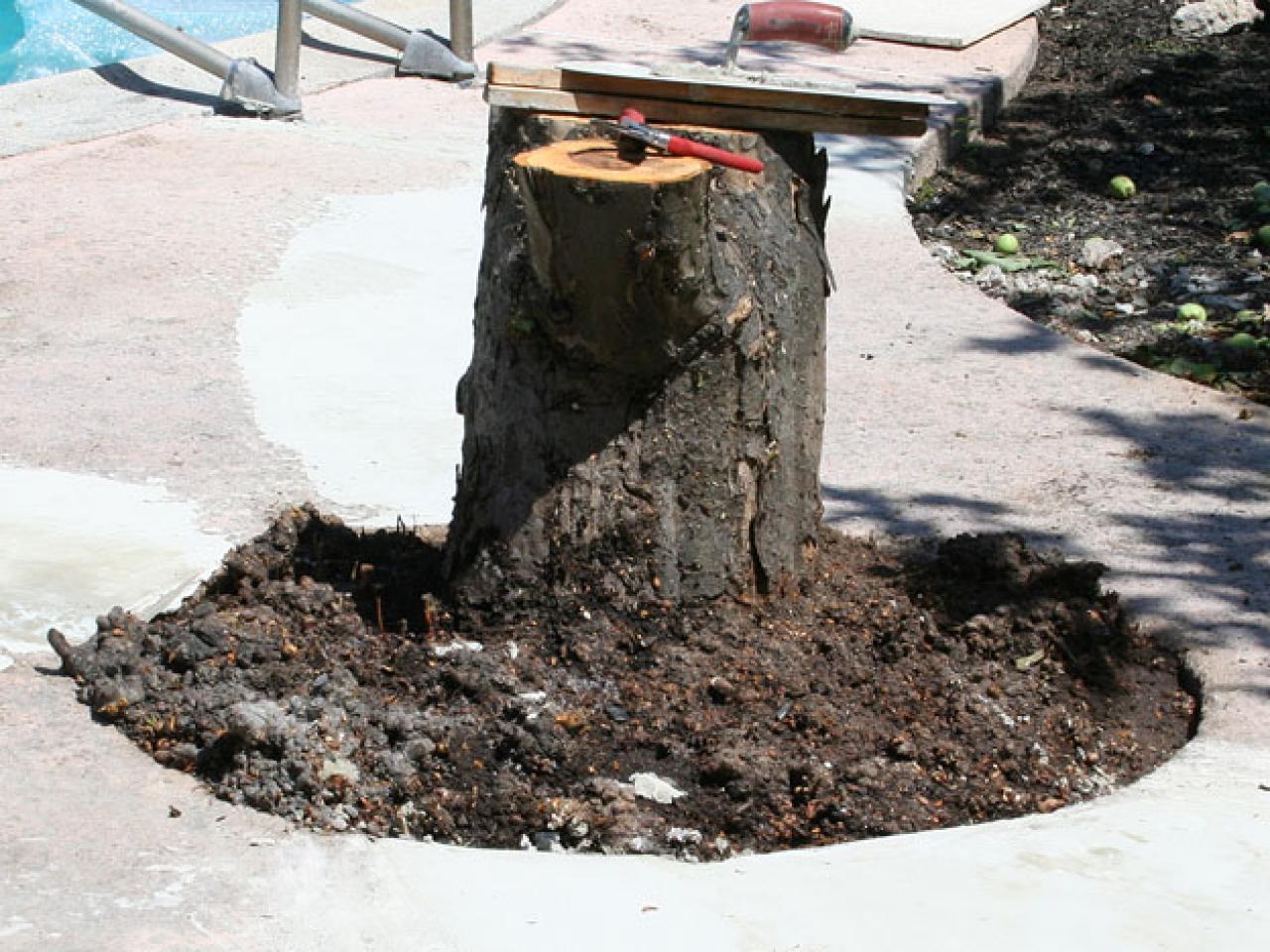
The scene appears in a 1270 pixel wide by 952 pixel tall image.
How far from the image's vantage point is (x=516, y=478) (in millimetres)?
3738

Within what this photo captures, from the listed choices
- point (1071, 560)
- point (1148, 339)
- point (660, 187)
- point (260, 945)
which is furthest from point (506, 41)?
point (260, 945)

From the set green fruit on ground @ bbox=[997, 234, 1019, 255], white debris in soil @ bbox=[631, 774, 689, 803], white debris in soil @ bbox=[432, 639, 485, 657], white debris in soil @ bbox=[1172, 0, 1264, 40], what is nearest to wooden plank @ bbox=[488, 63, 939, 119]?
white debris in soil @ bbox=[432, 639, 485, 657]

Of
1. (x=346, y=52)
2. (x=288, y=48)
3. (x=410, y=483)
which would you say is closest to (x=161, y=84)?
(x=288, y=48)

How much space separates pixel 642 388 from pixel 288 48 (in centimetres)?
499

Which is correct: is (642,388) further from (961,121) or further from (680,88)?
(961,121)

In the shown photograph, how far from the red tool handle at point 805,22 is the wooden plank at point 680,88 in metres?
0.25

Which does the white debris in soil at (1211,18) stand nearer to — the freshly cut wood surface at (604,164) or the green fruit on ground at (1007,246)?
the green fruit on ground at (1007,246)

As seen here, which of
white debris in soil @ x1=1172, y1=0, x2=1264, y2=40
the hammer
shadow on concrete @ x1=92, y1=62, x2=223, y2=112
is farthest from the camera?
white debris in soil @ x1=1172, y1=0, x2=1264, y2=40

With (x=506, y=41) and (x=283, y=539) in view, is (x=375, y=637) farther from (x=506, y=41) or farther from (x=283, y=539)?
(x=506, y=41)

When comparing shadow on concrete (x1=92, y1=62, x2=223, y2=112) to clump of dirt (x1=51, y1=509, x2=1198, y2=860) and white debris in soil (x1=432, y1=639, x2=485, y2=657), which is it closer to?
clump of dirt (x1=51, y1=509, x2=1198, y2=860)

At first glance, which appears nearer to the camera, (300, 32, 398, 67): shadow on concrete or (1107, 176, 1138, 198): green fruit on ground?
(1107, 176, 1138, 198): green fruit on ground

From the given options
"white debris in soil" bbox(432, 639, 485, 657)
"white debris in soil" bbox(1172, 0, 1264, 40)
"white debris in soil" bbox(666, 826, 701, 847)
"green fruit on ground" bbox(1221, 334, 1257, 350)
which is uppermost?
"white debris in soil" bbox(1172, 0, 1264, 40)

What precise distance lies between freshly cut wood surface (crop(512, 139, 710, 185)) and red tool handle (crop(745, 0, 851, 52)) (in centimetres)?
54

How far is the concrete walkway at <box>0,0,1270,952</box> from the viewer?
2.96 meters
